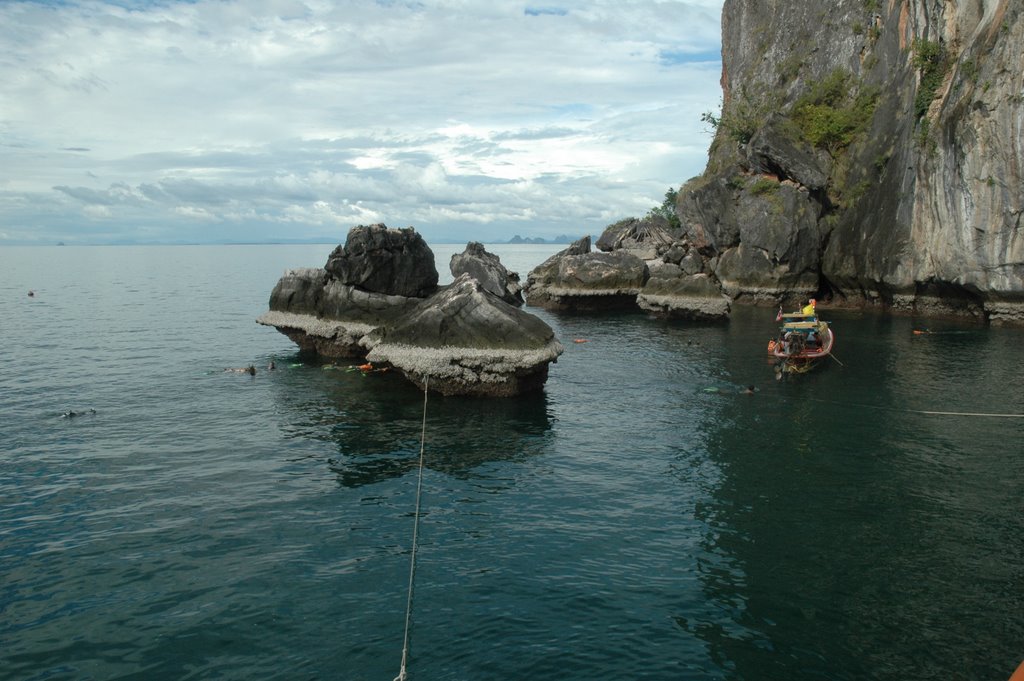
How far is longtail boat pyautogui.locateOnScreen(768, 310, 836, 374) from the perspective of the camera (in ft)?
114

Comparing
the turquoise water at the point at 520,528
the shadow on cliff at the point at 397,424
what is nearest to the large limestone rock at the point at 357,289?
the shadow on cliff at the point at 397,424

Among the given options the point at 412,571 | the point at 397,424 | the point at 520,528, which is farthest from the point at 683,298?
the point at 412,571

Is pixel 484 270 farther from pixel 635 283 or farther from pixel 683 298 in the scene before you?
pixel 683 298

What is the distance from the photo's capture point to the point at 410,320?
29.5 metres

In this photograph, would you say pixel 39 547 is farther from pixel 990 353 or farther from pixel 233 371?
pixel 990 353

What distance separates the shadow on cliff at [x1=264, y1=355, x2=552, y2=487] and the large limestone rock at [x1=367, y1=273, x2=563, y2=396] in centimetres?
84

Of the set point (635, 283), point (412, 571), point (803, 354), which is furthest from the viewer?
point (635, 283)

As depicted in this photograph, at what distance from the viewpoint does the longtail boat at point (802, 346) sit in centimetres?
3473

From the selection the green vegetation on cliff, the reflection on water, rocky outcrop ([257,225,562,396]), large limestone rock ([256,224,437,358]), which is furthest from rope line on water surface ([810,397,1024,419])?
the green vegetation on cliff

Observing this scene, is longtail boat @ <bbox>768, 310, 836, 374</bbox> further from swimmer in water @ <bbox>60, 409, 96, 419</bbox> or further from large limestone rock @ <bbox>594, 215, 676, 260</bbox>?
large limestone rock @ <bbox>594, 215, 676, 260</bbox>

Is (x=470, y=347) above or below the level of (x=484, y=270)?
below

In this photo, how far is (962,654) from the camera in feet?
38.6

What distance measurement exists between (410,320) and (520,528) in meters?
14.2

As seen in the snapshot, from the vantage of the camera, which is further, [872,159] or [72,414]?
[872,159]
